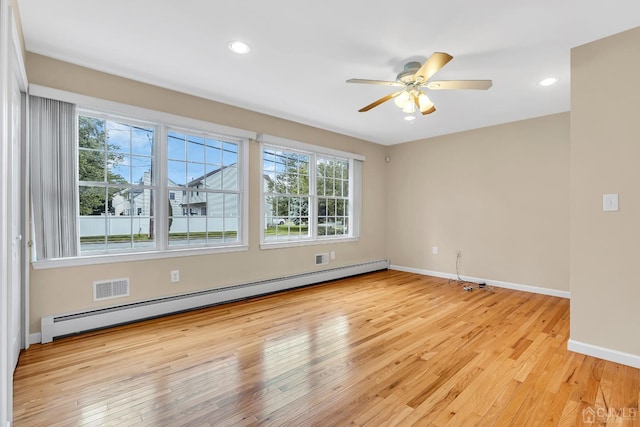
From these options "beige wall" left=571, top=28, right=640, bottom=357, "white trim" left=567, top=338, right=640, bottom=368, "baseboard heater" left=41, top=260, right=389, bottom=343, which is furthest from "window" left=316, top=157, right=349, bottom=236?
"white trim" left=567, top=338, right=640, bottom=368

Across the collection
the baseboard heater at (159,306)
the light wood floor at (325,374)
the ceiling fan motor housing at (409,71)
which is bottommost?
the light wood floor at (325,374)

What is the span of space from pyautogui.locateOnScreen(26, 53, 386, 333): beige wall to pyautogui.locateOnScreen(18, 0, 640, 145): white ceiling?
141 mm

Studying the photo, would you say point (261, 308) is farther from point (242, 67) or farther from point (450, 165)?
point (450, 165)

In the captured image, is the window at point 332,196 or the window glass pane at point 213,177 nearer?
the window glass pane at point 213,177

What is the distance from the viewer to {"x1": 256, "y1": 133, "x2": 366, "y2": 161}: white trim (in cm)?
422

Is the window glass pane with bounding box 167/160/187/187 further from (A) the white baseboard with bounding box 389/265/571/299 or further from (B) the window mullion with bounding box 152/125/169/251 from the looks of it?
(A) the white baseboard with bounding box 389/265/571/299

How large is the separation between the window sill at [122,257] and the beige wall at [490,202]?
3435 mm

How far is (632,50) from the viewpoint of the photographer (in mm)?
2277

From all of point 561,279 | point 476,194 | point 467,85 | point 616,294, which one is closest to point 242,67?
point 467,85

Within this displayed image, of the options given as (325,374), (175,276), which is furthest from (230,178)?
(325,374)

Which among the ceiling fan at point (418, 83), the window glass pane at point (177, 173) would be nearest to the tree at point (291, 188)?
the window glass pane at point (177, 173)

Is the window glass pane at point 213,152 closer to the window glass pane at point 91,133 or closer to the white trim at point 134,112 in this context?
the white trim at point 134,112

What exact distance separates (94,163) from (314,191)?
9.65 ft

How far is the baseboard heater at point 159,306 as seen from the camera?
272 cm
